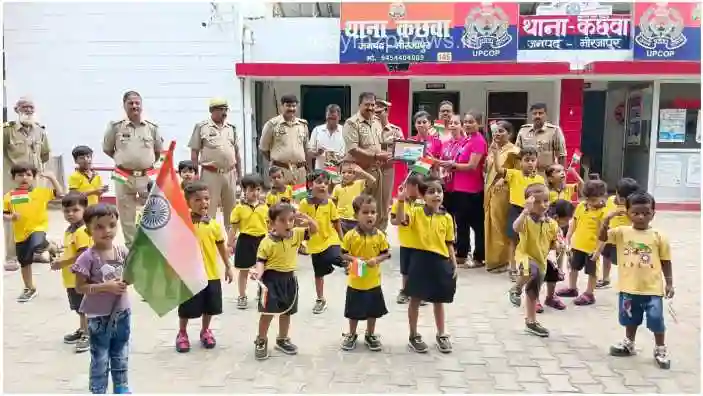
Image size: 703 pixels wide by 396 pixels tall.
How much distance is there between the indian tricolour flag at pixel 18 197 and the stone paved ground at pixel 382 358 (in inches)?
34.5

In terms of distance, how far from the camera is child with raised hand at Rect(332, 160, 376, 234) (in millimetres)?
6062

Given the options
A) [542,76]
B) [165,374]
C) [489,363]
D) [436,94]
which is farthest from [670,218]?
[165,374]

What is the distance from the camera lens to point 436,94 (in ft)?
41.3

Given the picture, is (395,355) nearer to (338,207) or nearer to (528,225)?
(528,225)

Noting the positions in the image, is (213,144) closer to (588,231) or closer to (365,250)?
(365,250)

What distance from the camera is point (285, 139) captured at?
22.1ft

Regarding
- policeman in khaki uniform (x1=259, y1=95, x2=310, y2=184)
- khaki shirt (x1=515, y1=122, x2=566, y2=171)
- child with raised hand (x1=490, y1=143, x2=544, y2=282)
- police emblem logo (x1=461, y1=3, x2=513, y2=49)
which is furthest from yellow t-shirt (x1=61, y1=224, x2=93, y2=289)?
police emblem logo (x1=461, y1=3, x2=513, y2=49)

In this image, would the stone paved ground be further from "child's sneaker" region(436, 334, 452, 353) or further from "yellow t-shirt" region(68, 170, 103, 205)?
"yellow t-shirt" region(68, 170, 103, 205)

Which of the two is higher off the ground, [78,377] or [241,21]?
[241,21]

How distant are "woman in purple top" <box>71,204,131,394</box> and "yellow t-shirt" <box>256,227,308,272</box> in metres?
0.97

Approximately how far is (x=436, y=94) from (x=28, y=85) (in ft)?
24.6

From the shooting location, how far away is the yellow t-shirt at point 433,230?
430 centimetres

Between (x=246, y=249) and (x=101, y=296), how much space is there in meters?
2.04

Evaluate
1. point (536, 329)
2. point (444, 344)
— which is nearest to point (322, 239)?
point (444, 344)
